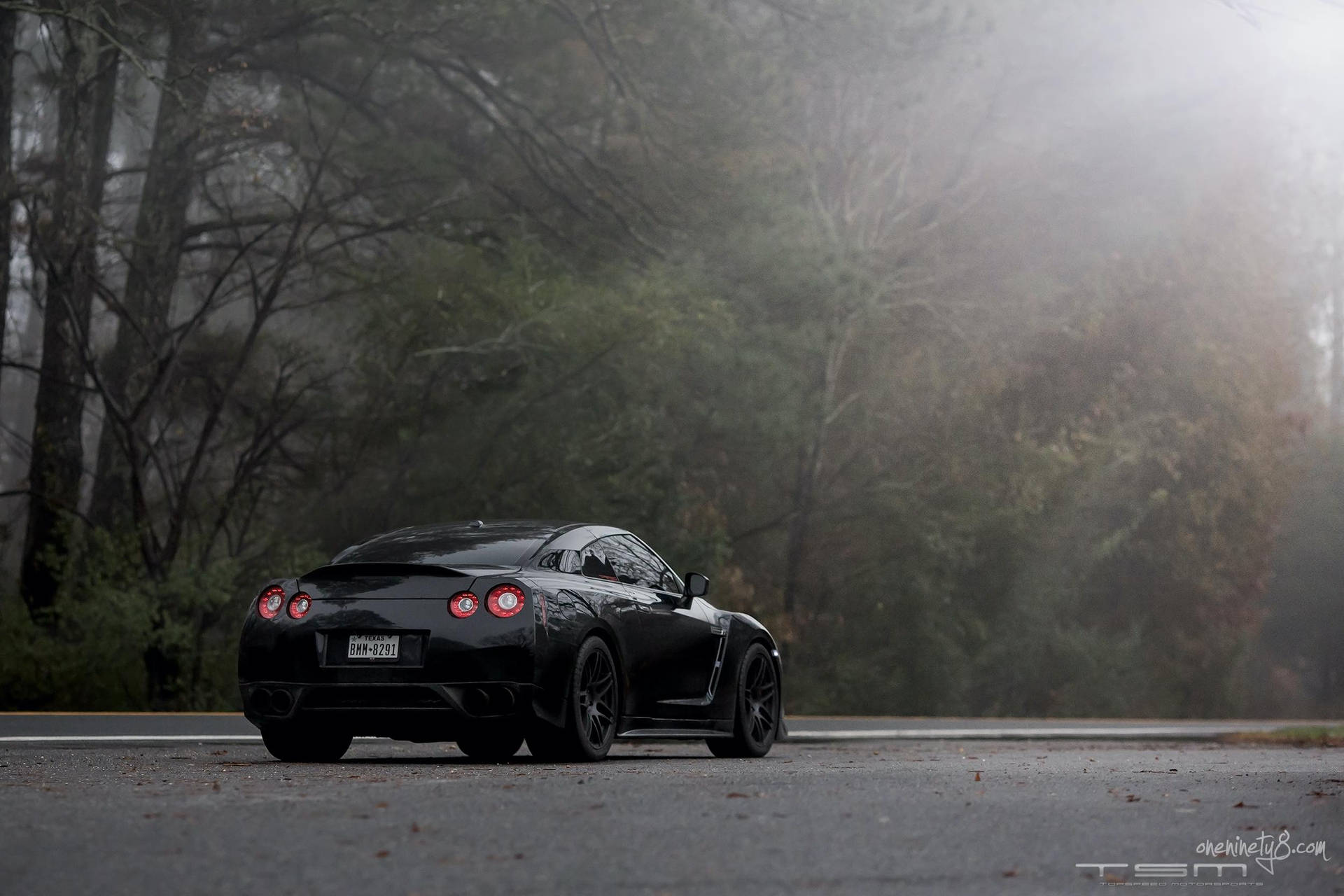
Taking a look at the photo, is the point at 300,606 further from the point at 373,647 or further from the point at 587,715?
the point at 587,715

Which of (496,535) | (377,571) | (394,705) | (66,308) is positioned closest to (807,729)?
(496,535)

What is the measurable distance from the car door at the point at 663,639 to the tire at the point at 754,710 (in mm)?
388

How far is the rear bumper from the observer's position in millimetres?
10266

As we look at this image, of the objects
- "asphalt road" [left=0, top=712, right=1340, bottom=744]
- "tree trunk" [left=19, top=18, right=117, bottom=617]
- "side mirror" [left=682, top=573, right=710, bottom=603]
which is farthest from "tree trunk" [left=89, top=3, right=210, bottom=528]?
"side mirror" [left=682, top=573, right=710, bottom=603]

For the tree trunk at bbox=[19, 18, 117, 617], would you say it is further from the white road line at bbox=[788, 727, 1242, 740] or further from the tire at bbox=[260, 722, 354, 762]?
the tire at bbox=[260, 722, 354, 762]

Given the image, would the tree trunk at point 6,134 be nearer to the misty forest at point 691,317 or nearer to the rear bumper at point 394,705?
the misty forest at point 691,317

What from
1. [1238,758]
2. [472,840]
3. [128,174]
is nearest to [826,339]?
[128,174]

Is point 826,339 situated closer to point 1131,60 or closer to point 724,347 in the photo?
point 724,347

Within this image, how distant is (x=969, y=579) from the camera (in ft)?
113

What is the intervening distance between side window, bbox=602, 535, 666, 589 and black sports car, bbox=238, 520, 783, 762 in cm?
7

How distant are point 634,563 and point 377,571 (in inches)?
78.0

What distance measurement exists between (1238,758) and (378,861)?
10.8 m

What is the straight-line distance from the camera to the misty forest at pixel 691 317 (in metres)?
22.9

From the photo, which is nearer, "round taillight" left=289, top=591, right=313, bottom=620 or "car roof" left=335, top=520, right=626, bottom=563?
"round taillight" left=289, top=591, right=313, bottom=620
